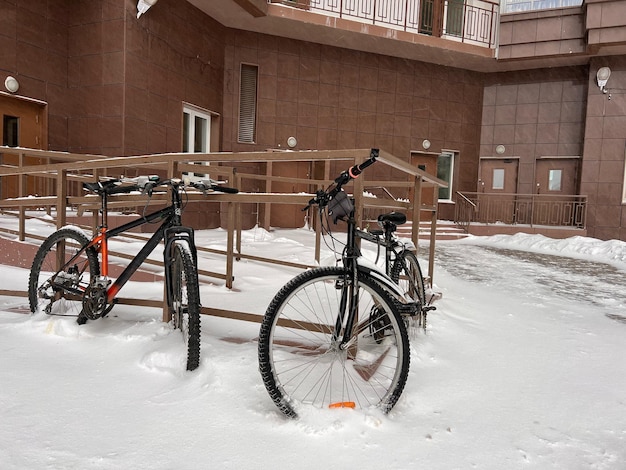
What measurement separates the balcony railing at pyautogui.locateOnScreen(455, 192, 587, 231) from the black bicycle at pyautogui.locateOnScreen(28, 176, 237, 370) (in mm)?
11799

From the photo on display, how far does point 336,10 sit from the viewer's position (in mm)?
11586

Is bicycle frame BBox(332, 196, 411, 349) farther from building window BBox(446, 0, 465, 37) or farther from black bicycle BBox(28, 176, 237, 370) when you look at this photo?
building window BBox(446, 0, 465, 37)

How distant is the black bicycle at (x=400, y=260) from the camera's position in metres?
2.45

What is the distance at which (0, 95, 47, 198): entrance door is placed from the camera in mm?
7648

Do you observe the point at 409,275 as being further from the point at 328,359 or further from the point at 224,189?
the point at 224,189

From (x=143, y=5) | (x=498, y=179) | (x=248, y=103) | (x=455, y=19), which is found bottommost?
(x=498, y=179)

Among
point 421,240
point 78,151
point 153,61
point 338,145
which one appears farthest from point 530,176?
point 78,151

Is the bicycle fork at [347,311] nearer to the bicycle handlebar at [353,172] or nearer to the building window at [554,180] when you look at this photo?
the bicycle handlebar at [353,172]

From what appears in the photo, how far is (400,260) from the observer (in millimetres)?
2594

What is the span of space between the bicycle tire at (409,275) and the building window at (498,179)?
12.5 metres

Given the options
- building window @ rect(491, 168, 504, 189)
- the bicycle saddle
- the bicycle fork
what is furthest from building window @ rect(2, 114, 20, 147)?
building window @ rect(491, 168, 504, 189)

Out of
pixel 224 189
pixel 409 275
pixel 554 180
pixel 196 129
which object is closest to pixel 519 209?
pixel 554 180

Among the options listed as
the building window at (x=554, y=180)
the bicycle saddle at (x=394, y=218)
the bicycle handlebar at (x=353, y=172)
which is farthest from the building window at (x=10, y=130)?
the building window at (x=554, y=180)

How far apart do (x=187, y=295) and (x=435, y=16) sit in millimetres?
13520
